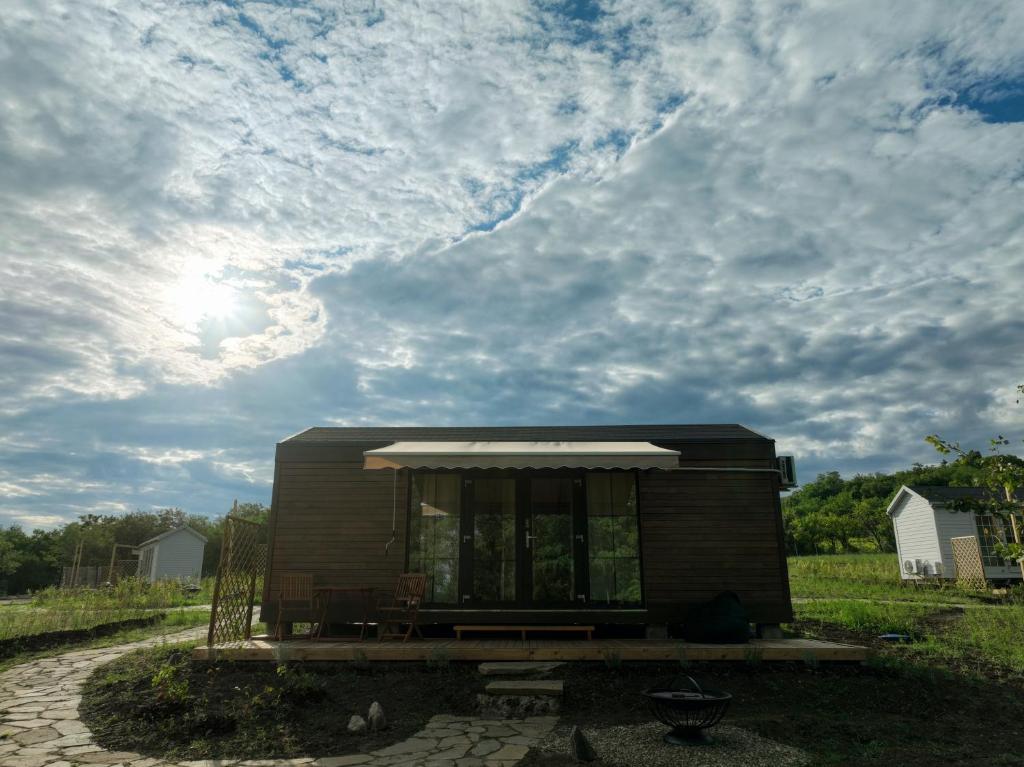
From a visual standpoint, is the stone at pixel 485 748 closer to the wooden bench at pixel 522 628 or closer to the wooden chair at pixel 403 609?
the wooden chair at pixel 403 609

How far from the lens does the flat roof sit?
29.6ft

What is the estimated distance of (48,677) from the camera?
24.0 ft

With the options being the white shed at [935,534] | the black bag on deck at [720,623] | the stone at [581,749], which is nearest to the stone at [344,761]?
the stone at [581,749]

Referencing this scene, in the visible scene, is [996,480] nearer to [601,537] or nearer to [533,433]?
[601,537]

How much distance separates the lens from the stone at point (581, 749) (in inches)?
182

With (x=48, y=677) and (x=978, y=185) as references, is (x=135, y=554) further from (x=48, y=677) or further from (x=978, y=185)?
(x=978, y=185)

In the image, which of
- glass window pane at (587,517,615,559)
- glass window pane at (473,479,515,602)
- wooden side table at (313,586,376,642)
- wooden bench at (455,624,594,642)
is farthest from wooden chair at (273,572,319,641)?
glass window pane at (587,517,615,559)

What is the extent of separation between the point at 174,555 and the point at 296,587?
2988 centimetres

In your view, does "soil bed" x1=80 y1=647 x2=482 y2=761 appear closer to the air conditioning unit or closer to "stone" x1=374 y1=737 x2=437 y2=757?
"stone" x1=374 y1=737 x2=437 y2=757

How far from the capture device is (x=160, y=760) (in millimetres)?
4711

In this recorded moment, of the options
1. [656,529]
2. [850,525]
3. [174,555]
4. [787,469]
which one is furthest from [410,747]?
[850,525]

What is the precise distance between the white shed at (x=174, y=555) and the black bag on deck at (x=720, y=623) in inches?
1230

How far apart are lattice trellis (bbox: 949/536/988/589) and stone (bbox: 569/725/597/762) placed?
19608 mm

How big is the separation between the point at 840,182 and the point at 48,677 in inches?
484
